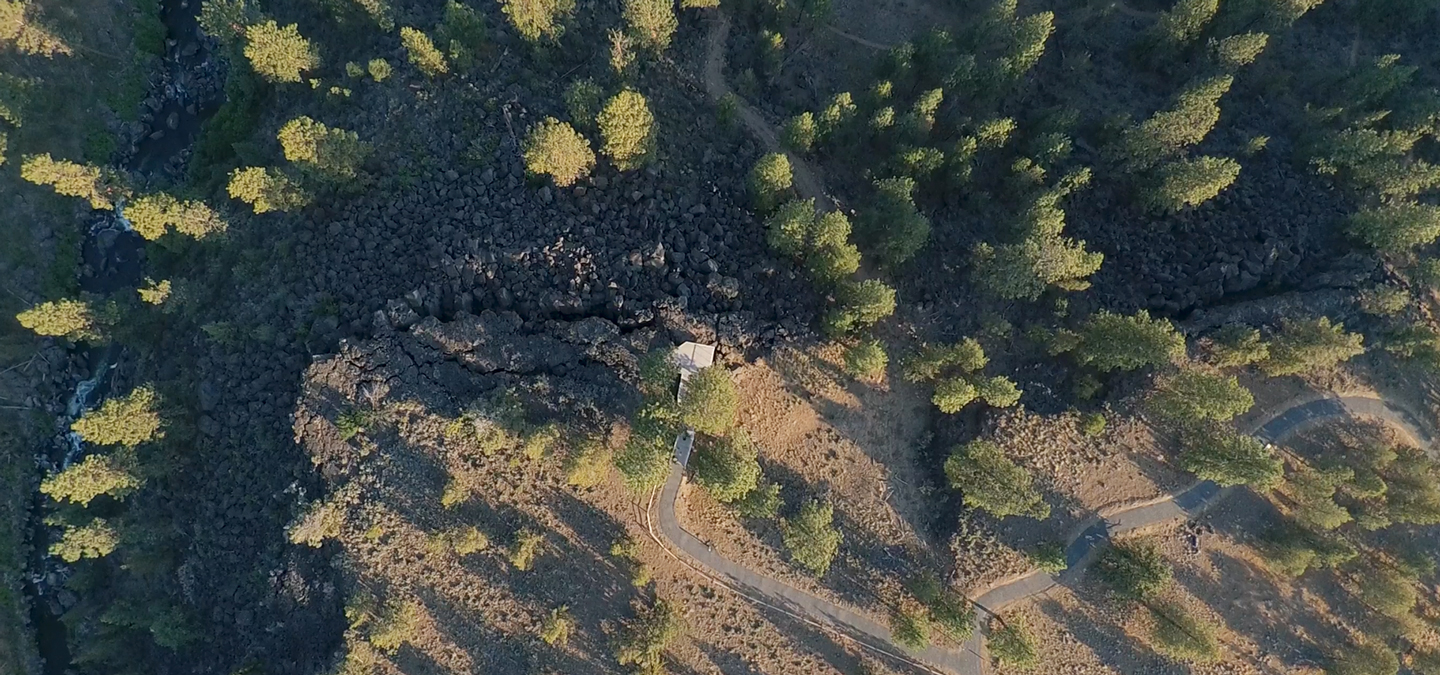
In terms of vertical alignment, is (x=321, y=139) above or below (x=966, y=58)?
below

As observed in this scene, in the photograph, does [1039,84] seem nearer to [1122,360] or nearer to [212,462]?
[1122,360]

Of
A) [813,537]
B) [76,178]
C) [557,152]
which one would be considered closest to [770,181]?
[557,152]

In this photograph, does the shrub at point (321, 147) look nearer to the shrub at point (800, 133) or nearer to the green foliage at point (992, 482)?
the shrub at point (800, 133)

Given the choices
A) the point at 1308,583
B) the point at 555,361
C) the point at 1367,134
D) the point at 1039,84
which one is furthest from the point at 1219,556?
the point at 555,361

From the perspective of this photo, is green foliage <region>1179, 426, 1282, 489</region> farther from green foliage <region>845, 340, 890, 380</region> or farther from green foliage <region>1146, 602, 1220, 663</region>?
green foliage <region>845, 340, 890, 380</region>

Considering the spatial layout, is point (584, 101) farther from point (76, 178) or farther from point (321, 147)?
point (76, 178)

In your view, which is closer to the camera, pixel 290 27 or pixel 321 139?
pixel 321 139
